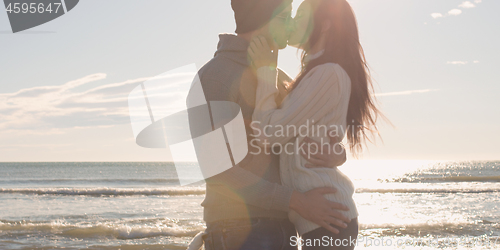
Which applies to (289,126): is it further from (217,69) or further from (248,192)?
(217,69)

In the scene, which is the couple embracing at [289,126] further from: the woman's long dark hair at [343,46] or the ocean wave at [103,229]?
the ocean wave at [103,229]

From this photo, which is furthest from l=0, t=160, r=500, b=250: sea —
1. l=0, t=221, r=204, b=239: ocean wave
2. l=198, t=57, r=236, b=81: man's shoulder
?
l=198, t=57, r=236, b=81: man's shoulder

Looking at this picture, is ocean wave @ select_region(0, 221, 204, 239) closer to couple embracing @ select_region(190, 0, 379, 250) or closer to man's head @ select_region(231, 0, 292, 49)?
couple embracing @ select_region(190, 0, 379, 250)

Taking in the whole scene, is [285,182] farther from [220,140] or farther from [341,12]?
[341,12]

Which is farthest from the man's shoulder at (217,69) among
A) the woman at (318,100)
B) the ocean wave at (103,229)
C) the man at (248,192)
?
the ocean wave at (103,229)

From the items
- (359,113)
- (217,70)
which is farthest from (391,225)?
(217,70)

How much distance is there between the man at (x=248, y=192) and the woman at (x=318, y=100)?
7 centimetres

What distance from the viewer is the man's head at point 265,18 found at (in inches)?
90.4

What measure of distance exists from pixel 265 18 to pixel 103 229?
7605 mm

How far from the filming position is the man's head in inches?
90.4

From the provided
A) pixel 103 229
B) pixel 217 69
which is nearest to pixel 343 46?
pixel 217 69

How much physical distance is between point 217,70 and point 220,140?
40cm

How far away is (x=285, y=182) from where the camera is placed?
2.17m

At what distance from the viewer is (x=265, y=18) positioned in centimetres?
230
